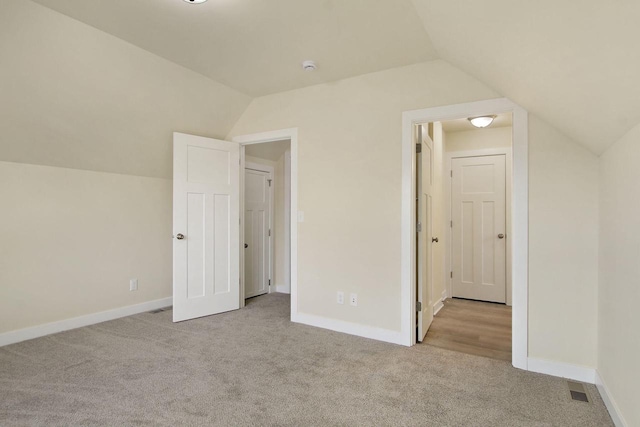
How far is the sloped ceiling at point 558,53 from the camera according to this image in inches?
44.3

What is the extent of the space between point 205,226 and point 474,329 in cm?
305

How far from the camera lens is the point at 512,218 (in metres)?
2.67

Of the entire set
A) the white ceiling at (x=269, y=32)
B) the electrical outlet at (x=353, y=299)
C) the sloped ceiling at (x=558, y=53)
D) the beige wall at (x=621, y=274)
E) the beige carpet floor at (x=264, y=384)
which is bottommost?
the beige carpet floor at (x=264, y=384)

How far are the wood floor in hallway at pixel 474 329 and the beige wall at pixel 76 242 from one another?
3249mm

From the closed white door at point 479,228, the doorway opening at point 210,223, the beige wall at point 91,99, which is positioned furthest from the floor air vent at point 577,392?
the beige wall at point 91,99

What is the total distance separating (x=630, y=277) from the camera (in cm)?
176

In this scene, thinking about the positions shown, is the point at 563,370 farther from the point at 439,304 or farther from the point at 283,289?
the point at 283,289

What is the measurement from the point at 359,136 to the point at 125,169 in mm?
2581

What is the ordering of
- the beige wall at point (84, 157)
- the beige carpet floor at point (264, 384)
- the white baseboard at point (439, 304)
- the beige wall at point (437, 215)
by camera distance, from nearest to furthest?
1. the beige carpet floor at point (264, 384)
2. the beige wall at point (84, 157)
3. the beige wall at point (437, 215)
4. the white baseboard at point (439, 304)

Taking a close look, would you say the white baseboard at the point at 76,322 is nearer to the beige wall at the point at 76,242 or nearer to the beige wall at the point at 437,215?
the beige wall at the point at 76,242

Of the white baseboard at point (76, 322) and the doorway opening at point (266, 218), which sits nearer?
the white baseboard at point (76, 322)

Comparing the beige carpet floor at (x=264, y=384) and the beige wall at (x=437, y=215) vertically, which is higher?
the beige wall at (x=437, y=215)

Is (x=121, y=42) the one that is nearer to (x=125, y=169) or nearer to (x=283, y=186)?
(x=125, y=169)

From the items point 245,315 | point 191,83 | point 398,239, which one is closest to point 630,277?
point 398,239
